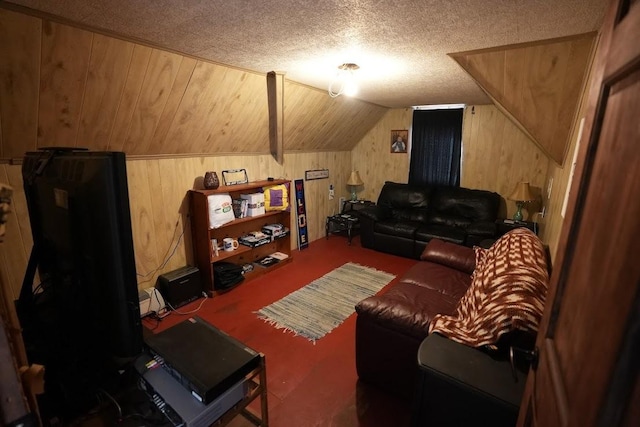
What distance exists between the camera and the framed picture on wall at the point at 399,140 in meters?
5.09

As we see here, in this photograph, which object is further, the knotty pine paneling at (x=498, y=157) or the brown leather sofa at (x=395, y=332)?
the knotty pine paneling at (x=498, y=157)

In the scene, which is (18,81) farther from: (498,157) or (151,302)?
(498,157)

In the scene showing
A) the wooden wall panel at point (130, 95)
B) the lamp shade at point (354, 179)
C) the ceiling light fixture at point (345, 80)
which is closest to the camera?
the wooden wall panel at point (130, 95)

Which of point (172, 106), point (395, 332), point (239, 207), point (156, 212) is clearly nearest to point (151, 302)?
point (156, 212)

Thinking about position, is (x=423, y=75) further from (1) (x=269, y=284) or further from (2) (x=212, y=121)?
(1) (x=269, y=284)

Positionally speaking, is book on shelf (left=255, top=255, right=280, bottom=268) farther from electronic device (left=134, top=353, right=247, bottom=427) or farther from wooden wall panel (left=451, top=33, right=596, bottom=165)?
wooden wall panel (left=451, top=33, right=596, bottom=165)

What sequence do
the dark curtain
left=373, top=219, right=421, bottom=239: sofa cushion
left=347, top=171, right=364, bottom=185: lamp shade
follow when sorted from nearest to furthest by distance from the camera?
left=373, top=219, right=421, bottom=239: sofa cushion → the dark curtain → left=347, top=171, right=364, bottom=185: lamp shade

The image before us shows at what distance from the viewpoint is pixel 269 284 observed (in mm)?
3463

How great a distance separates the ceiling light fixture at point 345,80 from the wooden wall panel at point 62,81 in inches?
69.5

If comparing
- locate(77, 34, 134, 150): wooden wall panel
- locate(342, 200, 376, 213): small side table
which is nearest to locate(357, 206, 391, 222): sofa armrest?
locate(342, 200, 376, 213): small side table

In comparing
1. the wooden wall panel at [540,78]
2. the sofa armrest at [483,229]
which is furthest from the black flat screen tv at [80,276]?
the sofa armrest at [483,229]

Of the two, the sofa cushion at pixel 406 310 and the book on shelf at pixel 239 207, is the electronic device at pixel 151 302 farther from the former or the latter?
the sofa cushion at pixel 406 310

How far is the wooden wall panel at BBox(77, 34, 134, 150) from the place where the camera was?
73.9 inches

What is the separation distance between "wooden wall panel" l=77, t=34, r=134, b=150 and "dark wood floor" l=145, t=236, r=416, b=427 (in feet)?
5.46
